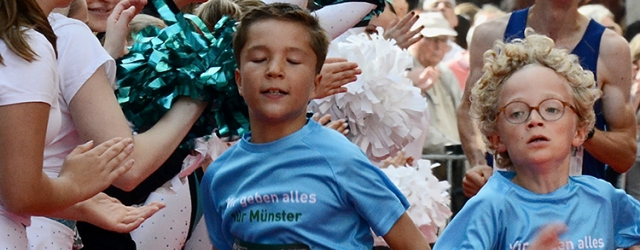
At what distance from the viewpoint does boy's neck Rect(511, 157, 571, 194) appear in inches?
112

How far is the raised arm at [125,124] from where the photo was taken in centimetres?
269

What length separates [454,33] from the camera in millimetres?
7930

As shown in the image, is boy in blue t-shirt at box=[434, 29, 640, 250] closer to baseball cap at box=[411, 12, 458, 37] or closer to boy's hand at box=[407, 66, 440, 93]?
boy's hand at box=[407, 66, 440, 93]

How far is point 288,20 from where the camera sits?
2930mm

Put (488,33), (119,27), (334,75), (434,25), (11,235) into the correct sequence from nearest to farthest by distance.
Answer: (11,235), (334,75), (119,27), (488,33), (434,25)

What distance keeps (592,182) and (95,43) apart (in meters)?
1.42

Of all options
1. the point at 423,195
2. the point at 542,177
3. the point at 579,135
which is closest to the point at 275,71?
the point at 542,177

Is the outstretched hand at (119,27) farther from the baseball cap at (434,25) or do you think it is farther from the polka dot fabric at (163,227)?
the baseball cap at (434,25)

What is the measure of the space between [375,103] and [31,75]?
1.91 m

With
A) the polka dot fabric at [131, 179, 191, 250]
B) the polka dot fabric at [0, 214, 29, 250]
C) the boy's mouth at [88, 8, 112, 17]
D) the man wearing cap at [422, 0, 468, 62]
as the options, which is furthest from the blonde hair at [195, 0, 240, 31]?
the man wearing cap at [422, 0, 468, 62]

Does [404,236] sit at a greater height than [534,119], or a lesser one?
lesser

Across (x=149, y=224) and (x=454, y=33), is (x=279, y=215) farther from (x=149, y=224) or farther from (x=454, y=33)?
(x=454, y=33)

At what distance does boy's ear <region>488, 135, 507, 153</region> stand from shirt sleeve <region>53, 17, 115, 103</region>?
1075mm

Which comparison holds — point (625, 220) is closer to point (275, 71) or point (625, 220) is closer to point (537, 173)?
point (537, 173)
